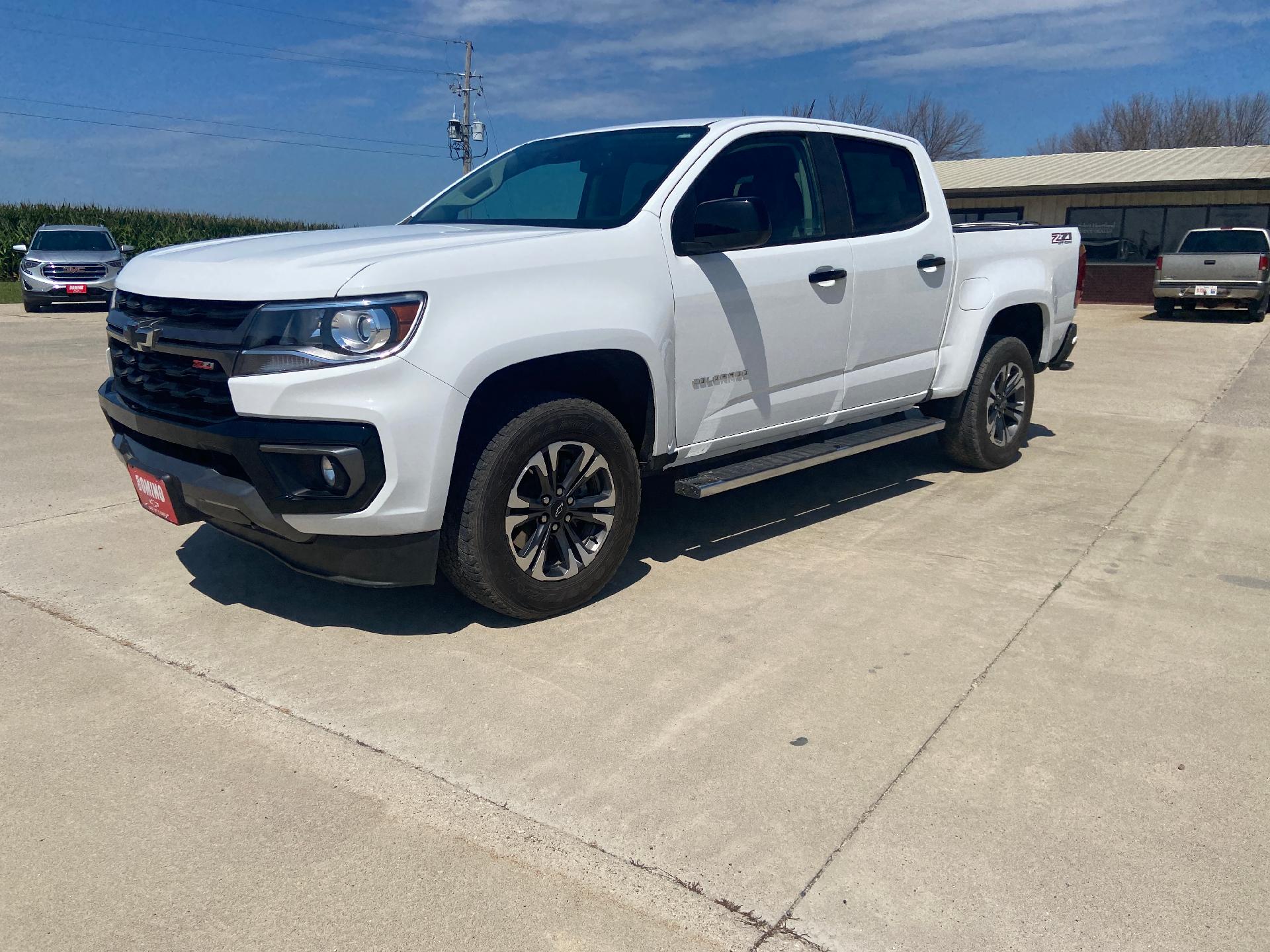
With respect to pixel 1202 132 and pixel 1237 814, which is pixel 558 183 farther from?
pixel 1202 132

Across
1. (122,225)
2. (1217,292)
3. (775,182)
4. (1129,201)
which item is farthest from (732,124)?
(122,225)

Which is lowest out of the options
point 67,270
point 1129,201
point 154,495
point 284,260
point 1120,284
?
point 1120,284

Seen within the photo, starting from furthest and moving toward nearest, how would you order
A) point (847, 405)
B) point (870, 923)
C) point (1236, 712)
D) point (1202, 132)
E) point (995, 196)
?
point (1202, 132)
point (995, 196)
point (847, 405)
point (1236, 712)
point (870, 923)

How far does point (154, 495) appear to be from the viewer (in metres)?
3.91

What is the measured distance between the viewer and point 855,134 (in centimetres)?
547

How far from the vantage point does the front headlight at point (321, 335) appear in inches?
134

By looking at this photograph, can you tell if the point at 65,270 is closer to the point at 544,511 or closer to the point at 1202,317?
the point at 544,511

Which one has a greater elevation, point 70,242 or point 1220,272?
point 70,242

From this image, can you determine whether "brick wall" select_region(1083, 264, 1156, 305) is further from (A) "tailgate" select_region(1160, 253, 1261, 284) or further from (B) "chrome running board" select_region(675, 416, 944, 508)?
(B) "chrome running board" select_region(675, 416, 944, 508)

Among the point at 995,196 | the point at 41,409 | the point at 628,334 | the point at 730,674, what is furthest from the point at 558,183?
the point at 995,196

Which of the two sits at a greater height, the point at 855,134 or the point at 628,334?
the point at 855,134

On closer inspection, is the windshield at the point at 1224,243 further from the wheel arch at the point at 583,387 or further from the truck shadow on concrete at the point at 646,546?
the wheel arch at the point at 583,387

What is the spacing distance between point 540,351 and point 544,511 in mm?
638

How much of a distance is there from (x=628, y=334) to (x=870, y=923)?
7.82 ft
